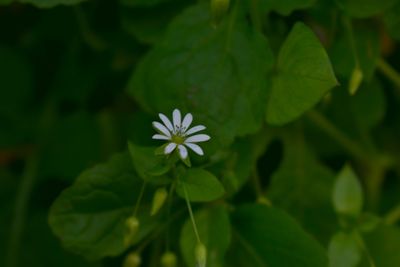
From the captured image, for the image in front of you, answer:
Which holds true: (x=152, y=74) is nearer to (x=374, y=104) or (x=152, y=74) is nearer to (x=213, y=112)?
(x=213, y=112)

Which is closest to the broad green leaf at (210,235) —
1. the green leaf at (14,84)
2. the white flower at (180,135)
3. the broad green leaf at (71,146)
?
the white flower at (180,135)

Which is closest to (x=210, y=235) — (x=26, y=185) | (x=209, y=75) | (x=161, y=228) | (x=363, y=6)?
(x=161, y=228)

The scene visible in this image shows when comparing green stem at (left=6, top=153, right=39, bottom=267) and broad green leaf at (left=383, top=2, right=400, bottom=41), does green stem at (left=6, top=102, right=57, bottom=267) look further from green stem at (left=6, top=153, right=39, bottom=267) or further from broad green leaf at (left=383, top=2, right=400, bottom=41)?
broad green leaf at (left=383, top=2, right=400, bottom=41)

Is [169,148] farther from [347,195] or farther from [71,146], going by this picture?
[71,146]

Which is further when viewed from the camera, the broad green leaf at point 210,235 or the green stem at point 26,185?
the green stem at point 26,185

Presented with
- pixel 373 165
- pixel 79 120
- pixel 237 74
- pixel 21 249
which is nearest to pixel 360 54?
pixel 237 74

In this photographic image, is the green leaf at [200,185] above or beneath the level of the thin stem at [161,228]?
above

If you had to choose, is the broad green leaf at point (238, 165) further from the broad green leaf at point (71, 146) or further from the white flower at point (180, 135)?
the broad green leaf at point (71, 146)
